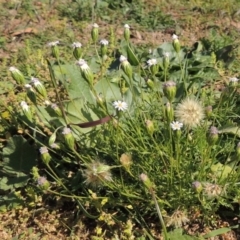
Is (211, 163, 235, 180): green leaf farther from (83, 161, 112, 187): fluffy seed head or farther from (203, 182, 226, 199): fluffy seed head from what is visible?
(83, 161, 112, 187): fluffy seed head

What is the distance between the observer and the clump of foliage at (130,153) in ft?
5.41

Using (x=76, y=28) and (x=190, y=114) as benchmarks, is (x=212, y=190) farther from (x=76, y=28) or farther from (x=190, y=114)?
(x=76, y=28)

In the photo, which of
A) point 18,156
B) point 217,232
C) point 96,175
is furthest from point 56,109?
point 217,232

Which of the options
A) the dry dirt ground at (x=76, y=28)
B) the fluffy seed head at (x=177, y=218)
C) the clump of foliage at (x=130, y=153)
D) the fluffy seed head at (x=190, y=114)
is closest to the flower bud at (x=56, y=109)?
the clump of foliage at (x=130, y=153)

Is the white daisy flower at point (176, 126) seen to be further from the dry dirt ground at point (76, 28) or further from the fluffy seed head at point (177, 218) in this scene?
the dry dirt ground at point (76, 28)

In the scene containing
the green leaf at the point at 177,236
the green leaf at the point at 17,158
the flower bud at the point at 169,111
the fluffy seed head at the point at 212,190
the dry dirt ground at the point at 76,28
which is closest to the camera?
the flower bud at the point at 169,111

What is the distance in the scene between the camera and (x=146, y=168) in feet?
5.83

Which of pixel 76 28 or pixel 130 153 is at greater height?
pixel 130 153

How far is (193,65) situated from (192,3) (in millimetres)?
1131

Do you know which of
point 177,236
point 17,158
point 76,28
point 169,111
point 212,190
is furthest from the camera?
point 76,28

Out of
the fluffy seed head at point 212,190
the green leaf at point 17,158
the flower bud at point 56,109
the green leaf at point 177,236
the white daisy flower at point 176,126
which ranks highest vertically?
the white daisy flower at point 176,126

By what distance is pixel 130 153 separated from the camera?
5.78 feet

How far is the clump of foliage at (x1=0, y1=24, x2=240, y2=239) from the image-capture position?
5.41 feet

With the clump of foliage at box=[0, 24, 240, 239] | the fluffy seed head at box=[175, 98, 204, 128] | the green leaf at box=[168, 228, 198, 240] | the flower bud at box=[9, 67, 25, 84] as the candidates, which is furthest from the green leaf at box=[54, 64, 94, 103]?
the green leaf at box=[168, 228, 198, 240]
